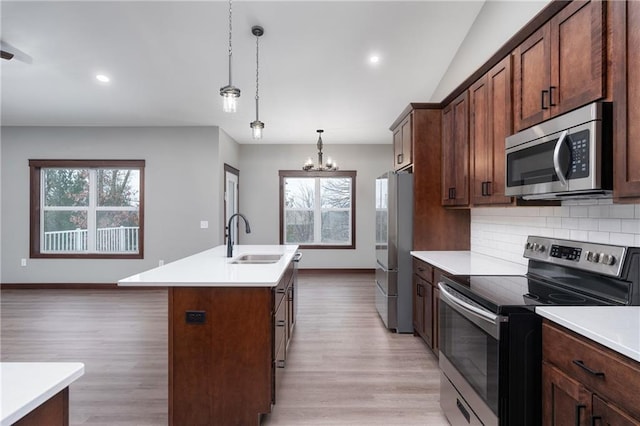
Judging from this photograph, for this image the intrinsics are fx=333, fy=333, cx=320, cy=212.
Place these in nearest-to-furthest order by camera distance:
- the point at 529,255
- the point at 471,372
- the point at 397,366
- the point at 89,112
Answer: the point at 471,372 → the point at 529,255 → the point at 397,366 → the point at 89,112

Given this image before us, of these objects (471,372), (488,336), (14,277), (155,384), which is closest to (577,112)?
(488,336)

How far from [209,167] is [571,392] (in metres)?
5.33

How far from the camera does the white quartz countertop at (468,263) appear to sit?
2408 millimetres

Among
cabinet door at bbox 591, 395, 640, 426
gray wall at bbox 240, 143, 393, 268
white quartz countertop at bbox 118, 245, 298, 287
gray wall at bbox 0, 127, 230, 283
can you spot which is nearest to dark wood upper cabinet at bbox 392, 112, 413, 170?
white quartz countertop at bbox 118, 245, 298, 287

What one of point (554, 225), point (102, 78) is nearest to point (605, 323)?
point (554, 225)

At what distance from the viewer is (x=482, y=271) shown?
7.88 feet

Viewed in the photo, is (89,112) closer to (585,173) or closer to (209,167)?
(209,167)

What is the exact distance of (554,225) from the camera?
2311mm

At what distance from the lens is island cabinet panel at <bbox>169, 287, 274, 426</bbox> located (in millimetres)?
1915

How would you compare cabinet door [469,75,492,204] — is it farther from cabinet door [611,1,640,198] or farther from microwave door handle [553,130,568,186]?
cabinet door [611,1,640,198]

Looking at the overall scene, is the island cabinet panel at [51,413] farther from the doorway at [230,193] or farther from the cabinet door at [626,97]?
the doorway at [230,193]

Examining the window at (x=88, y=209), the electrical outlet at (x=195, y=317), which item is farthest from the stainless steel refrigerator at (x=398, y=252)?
the window at (x=88, y=209)

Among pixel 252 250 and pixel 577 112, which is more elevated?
pixel 577 112

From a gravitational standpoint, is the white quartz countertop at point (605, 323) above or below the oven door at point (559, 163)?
below
